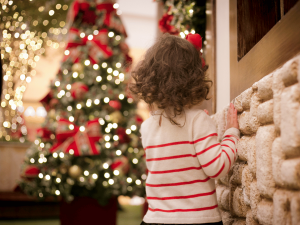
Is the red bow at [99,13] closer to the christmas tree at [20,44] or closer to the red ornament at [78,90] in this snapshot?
the red ornament at [78,90]

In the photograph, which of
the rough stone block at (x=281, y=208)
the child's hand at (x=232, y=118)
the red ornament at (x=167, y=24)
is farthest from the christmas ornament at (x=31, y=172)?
the rough stone block at (x=281, y=208)

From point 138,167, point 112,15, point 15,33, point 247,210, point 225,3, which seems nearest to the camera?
point 247,210

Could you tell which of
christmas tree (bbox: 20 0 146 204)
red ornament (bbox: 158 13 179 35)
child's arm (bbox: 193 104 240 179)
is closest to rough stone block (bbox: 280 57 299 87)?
child's arm (bbox: 193 104 240 179)

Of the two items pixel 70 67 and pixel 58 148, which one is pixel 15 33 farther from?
pixel 58 148

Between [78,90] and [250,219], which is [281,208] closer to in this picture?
[250,219]

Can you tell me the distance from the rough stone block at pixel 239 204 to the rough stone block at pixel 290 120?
391mm

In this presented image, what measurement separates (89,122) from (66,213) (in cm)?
90

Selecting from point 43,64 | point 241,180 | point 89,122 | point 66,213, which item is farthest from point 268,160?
point 43,64

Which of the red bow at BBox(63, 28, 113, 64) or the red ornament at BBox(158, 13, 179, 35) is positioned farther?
the red bow at BBox(63, 28, 113, 64)

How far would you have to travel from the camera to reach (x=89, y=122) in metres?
2.57

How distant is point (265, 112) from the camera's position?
82 centimetres

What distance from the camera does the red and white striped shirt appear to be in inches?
36.4

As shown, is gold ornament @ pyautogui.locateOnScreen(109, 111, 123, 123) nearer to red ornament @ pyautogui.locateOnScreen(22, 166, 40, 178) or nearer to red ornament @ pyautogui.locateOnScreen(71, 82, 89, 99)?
red ornament @ pyautogui.locateOnScreen(71, 82, 89, 99)

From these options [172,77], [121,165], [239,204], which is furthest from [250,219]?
[121,165]
